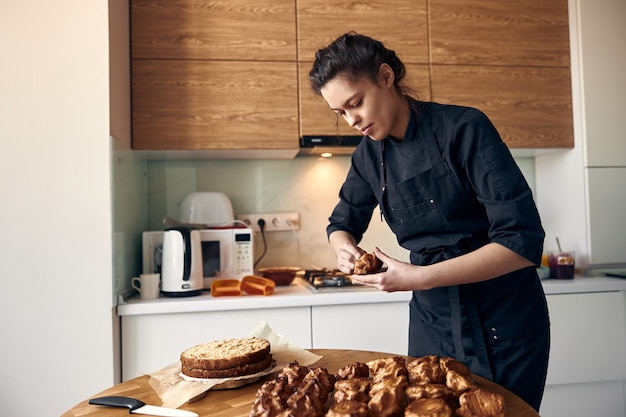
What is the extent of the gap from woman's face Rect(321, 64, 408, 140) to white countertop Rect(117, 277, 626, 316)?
90 centimetres

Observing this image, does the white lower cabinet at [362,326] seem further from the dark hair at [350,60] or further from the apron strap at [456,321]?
the dark hair at [350,60]

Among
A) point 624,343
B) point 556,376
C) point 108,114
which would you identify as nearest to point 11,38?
point 108,114

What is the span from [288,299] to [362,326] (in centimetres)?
32

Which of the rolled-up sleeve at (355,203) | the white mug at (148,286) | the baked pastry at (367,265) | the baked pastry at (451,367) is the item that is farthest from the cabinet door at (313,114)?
the baked pastry at (451,367)

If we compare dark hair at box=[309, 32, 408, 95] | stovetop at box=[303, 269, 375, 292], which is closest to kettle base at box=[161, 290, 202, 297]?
stovetop at box=[303, 269, 375, 292]

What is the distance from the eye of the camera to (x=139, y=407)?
2.95ft

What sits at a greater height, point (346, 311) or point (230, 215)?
point (230, 215)

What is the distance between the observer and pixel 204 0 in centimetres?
224

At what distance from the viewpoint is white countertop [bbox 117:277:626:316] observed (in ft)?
6.35

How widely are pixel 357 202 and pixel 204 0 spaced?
129 cm

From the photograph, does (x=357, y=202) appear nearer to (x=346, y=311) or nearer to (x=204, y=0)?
(x=346, y=311)

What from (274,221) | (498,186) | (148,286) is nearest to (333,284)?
(274,221)

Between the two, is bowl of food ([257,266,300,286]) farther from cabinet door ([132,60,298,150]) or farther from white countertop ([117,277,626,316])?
cabinet door ([132,60,298,150])

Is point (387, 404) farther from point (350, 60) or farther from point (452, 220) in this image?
point (350, 60)
